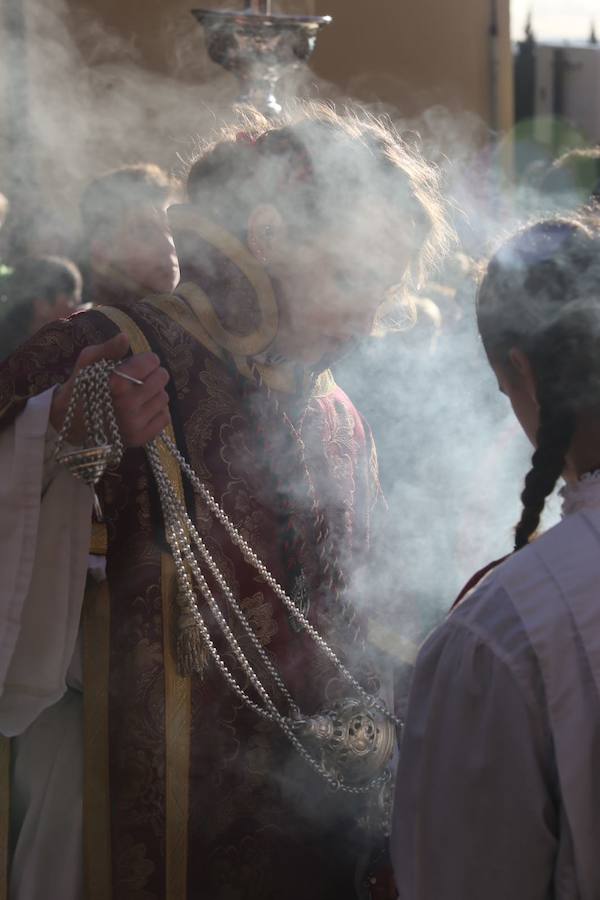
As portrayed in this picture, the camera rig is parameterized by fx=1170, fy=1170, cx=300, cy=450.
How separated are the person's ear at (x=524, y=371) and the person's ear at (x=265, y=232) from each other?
2.74ft

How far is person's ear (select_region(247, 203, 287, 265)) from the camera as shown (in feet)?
7.29

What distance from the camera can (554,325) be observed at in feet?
4.82

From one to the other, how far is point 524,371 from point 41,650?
961mm

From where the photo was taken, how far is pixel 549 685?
1.31 m

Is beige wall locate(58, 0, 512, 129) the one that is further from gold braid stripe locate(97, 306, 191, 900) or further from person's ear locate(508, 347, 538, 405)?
person's ear locate(508, 347, 538, 405)

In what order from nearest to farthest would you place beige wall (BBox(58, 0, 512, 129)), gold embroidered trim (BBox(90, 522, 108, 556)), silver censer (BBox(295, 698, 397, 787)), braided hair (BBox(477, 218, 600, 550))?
1. braided hair (BBox(477, 218, 600, 550))
2. gold embroidered trim (BBox(90, 522, 108, 556))
3. silver censer (BBox(295, 698, 397, 787))
4. beige wall (BBox(58, 0, 512, 129))

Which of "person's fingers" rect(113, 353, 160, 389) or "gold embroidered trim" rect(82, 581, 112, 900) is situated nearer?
"person's fingers" rect(113, 353, 160, 389)

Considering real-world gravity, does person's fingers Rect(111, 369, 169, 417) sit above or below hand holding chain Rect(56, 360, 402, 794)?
above

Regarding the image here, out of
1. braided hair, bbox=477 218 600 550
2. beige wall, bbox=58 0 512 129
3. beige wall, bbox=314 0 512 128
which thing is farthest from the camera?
beige wall, bbox=314 0 512 128

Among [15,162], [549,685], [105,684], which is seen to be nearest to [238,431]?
[105,684]

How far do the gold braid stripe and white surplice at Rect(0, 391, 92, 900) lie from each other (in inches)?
6.2

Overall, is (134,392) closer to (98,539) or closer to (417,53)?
(98,539)

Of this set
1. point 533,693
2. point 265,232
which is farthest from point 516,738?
point 265,232

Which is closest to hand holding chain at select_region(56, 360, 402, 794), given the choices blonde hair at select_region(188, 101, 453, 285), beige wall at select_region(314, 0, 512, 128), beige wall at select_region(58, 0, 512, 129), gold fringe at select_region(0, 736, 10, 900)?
gold fringe at select_region(0, 736, 10, 900)
